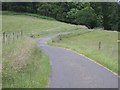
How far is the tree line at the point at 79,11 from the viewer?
101500 millimetres

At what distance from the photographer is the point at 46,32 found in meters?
71.2

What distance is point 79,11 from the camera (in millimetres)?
103750

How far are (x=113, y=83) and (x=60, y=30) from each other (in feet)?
196

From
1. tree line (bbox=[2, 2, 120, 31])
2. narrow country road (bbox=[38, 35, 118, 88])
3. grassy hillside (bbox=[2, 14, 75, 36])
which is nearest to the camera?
narrow country road (bbox=[38, 35, 118, 88])

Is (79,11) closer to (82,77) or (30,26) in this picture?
(30,26)

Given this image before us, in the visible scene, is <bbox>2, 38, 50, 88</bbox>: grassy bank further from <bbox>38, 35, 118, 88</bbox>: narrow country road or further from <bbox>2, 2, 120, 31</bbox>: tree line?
<bbox>2, 2, 120, 31</bbox>: tree line

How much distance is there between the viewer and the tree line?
333ft

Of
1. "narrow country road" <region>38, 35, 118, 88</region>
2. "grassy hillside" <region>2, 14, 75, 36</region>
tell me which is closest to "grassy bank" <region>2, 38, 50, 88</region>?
"narrow country road" <region>38, 35, 118, 88</region>

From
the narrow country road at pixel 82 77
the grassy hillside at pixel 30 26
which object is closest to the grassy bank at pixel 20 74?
the narrow country road at pixel 82 77

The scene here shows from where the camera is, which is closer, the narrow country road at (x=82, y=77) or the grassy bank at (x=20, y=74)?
the grassy bank at (x=20, y=74)

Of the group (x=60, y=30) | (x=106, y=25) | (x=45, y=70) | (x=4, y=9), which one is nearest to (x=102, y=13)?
(x=106, y=25)

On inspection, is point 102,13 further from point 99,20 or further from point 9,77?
point 9,77

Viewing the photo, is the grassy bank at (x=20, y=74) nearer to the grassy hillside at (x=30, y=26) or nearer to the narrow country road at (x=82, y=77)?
the narrow country road at (x=82, y=77)

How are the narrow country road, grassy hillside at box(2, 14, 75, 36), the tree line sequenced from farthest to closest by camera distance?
the tree line
grassy hillside at box(2, 14, 75, 36)
the narrow country road
